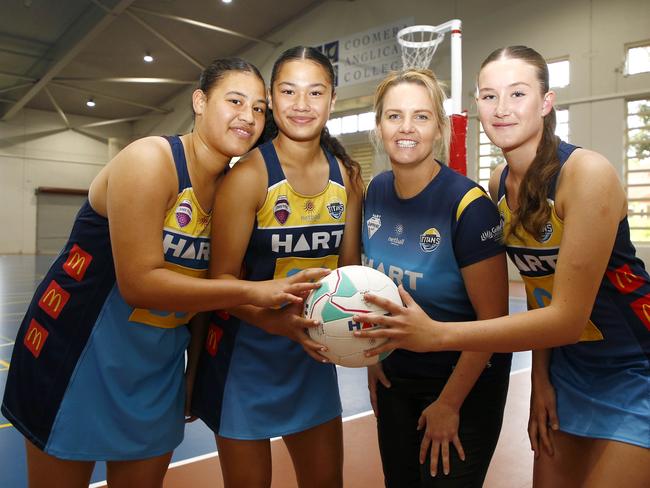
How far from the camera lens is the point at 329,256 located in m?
2.32

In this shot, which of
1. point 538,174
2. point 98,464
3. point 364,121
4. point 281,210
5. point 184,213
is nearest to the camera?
point 538,174

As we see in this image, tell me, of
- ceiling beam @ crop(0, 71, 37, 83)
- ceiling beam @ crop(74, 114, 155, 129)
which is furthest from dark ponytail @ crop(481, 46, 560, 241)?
ceiling beam @ crop(74, 114, 155, 129)

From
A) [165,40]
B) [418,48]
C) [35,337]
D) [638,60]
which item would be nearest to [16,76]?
[165,40]

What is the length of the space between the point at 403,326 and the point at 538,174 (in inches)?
29.2

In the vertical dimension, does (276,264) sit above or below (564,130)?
below

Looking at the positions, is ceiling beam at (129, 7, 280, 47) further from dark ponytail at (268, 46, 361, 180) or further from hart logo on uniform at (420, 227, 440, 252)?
hart logo on uniform at (420, 227, 440, 252)

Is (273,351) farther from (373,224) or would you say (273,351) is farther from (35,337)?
(35,337)

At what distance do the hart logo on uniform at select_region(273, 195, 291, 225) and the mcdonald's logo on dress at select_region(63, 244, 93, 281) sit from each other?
0.71m

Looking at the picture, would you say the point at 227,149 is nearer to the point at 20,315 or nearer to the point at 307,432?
the point at 307,432

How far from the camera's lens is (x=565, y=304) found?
1.76 meters

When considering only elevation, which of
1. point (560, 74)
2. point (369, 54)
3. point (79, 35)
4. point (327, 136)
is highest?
point (79, 35)

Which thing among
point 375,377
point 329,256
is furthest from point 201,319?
point 375,377

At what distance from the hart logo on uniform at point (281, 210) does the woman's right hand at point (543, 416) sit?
1210 mm

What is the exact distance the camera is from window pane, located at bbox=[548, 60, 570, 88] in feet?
41.4
